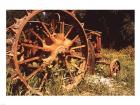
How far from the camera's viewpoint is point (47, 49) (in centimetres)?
678

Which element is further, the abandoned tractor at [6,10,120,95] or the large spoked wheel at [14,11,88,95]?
the large spoked wheel at [14,11,88,95]

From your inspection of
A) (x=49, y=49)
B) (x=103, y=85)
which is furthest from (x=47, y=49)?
(x=103, y=85)

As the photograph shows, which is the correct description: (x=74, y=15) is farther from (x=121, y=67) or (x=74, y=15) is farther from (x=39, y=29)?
(x=121, y=67)

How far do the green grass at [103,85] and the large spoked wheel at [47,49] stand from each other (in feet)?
0.29

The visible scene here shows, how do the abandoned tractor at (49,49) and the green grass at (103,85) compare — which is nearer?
the abandoned tractor at (49,49)

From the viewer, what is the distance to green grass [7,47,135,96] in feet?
22.0

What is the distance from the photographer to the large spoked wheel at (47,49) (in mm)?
6688

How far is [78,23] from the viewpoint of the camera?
703cm

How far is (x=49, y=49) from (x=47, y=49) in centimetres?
3

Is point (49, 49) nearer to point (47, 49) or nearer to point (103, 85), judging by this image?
point (47, 49)

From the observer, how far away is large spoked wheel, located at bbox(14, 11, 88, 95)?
6688 millimetres
